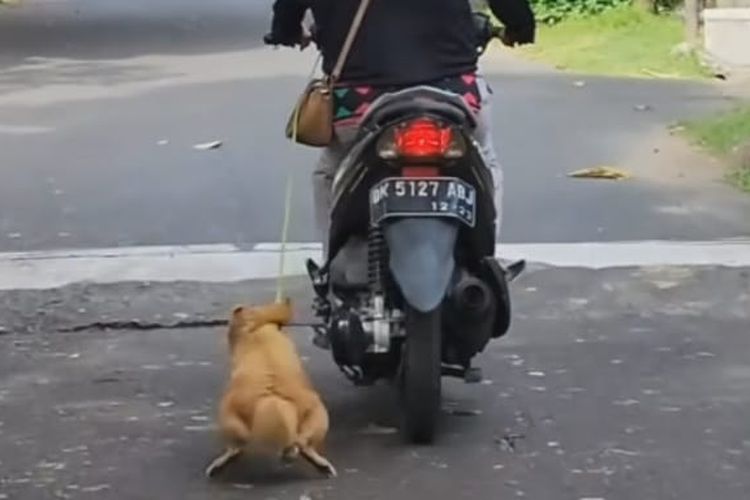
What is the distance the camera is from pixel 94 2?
132 feet

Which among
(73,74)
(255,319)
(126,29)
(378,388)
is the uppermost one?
(255,319)

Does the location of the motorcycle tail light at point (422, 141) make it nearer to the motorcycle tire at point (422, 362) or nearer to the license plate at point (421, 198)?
the license plate at point (421, 198)

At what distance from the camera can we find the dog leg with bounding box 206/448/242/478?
5.25 metres

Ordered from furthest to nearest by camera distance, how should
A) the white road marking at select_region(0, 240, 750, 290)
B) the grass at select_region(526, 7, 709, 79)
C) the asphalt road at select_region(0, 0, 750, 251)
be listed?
1. the grass at select_region(526, 7, 709, 79)
2. the asphalt road at select_region(0, 0, 750, 251)
3. the white road marking at select_region(0, 240, 750, 290)

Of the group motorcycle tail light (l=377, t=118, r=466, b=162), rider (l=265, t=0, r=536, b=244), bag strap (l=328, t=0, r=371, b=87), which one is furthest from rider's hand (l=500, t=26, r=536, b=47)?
motorcycle tail light (l=377, t=118, r=466, b=162)

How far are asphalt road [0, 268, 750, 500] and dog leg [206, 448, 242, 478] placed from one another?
4cm

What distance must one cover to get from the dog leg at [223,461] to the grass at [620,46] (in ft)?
47.9

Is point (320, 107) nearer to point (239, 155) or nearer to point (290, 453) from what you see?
point (290, 453)

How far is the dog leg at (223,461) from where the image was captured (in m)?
5.25

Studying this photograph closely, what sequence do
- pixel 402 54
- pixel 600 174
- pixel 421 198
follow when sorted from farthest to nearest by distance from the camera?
pixel 600 174 < pixel 402 54 < pixel 421 198

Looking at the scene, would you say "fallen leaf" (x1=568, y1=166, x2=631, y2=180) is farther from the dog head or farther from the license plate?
the dog head

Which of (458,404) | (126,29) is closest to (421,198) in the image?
(458,404)

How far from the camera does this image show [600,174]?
11680mm

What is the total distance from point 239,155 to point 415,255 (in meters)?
7.60
